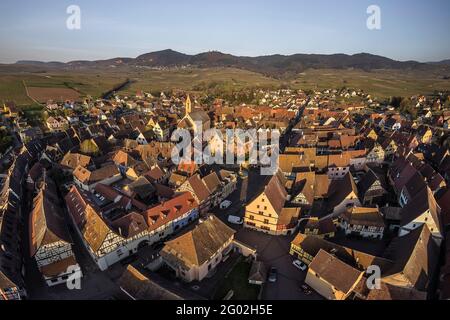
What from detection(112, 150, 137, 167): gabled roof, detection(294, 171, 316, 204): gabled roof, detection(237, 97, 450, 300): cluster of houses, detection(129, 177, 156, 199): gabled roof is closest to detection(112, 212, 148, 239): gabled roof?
detection(129, 177, 156, 199): gabled roof

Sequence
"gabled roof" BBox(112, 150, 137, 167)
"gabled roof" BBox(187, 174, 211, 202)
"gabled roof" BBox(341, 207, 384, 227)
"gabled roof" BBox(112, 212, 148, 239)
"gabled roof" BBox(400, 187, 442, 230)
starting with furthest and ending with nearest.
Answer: "gabled roof" BBox(112, 150, 137, 167) < "gabled roof" BBox(187, 174, 211, 202) < "gabled roof" BBox(341, 207, 384, 227) < "gabled roof" BBox(400, 187, 442, 230) < "gabled roof" BBox(112, 212, 148, 239)

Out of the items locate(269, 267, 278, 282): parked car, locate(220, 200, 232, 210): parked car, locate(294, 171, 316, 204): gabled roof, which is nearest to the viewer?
locate(269, 267, 278, 282): parked car

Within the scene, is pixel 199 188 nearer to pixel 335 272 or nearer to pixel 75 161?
pixel 335 272

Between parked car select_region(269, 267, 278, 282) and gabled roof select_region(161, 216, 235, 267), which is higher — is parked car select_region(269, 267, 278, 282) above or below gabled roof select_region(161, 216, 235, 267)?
below

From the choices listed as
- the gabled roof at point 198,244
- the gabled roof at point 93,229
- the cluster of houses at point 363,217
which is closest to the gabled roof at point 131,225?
the gabled roof at point 93,229

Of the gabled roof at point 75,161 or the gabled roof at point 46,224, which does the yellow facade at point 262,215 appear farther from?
the gabled roof at point 75,161

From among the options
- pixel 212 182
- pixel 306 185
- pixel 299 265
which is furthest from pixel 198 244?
pixel 306 185

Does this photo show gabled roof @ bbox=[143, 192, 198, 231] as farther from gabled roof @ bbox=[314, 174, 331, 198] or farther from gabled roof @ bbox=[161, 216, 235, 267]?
gabled roof @ bbox=[314, 174, 331, 198]
